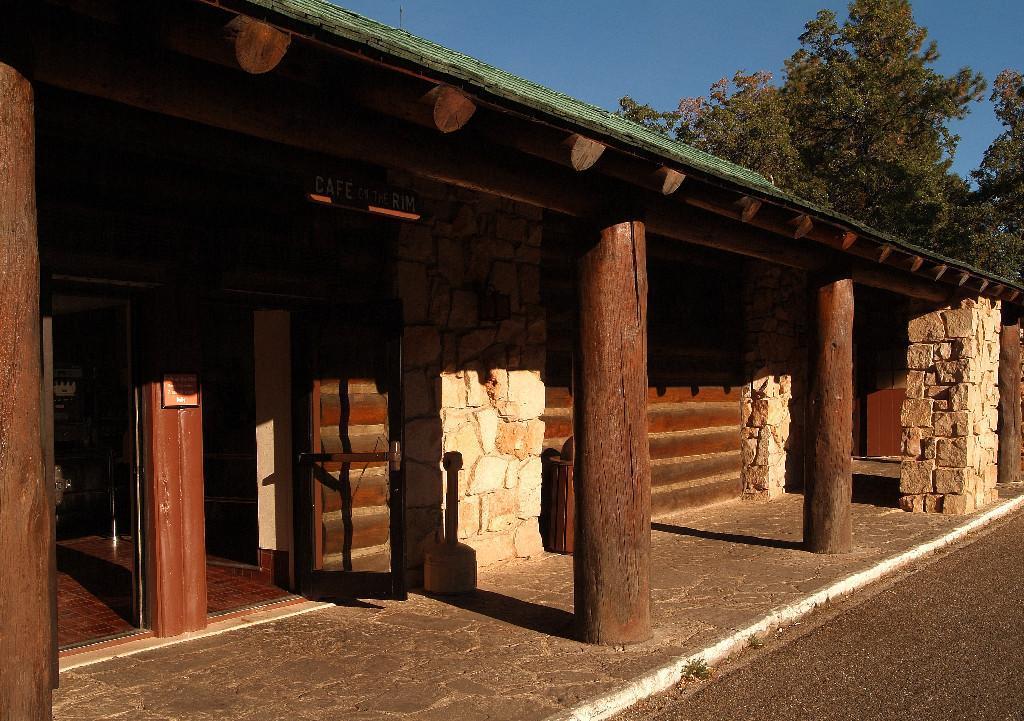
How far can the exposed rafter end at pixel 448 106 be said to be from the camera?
3906 mm

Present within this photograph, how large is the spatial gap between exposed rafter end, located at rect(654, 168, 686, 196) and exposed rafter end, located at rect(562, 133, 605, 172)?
2.05 feet

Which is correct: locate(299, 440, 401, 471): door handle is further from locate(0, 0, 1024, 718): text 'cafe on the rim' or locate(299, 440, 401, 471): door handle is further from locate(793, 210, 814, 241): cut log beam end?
locate(793, 210, 814, 241): cut log beam end

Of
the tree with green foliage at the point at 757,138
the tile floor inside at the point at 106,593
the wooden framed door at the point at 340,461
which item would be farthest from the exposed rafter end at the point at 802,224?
the tree with green foliage at the point at 757,138

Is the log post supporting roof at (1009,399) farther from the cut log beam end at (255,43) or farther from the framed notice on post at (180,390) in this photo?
the cut log beam end at (255,43)

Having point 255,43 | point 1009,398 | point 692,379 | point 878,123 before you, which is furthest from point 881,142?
point 255,43

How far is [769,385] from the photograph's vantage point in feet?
40.1

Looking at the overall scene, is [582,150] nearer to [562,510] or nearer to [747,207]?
[747,207]

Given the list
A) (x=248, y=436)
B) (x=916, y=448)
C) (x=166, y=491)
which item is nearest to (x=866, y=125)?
(x=916, y=448)

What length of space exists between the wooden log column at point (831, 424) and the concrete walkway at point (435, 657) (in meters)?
0.63

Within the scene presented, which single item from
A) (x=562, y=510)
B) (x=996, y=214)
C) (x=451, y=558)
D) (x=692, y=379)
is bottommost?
(x=451, y=558)

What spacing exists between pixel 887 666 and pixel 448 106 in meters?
4.08

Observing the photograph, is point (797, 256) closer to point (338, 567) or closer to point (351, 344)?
point (351, 344)

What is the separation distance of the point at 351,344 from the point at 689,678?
3.38 meters

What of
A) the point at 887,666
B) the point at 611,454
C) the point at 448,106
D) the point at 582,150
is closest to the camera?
the point at 448,106
